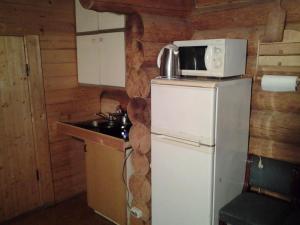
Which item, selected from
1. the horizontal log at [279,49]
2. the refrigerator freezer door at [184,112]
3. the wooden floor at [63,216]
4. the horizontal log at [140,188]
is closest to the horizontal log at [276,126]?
the horizontal log at [279,49]

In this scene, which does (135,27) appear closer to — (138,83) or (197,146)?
(138,83)

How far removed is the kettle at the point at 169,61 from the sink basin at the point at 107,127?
0.74 metres

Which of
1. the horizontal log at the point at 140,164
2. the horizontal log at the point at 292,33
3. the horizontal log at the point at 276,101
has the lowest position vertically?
the horizontal log at the point at 140,164

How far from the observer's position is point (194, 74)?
2006mm

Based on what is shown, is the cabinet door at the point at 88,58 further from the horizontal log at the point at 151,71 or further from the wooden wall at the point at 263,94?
the wooden wall at the point at 263,94

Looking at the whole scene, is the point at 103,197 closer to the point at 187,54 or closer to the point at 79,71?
the point at 79,71

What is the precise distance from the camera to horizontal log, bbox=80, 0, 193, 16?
184 cm

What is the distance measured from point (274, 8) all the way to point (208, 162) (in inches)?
46.0

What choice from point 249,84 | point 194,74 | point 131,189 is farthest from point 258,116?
point 131,189

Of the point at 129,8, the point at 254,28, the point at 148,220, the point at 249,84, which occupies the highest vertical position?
the point at 129,8

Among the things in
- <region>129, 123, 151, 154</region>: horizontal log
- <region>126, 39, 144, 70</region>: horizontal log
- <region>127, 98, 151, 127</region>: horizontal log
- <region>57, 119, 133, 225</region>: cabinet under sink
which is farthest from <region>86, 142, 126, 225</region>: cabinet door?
<region>126, 39, 144, 70</region>: horizontal log

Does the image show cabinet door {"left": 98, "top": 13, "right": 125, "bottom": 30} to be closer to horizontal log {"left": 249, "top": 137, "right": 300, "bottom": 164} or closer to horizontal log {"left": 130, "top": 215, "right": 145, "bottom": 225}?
horizontal log {"left": 249, "top": 137, "right": 300, "bottom": 164}

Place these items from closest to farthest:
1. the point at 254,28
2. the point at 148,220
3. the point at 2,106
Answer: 1. the point at 254,28
2. the point at 148,220
3. the point at 2,106

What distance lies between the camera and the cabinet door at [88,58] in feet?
9.36
